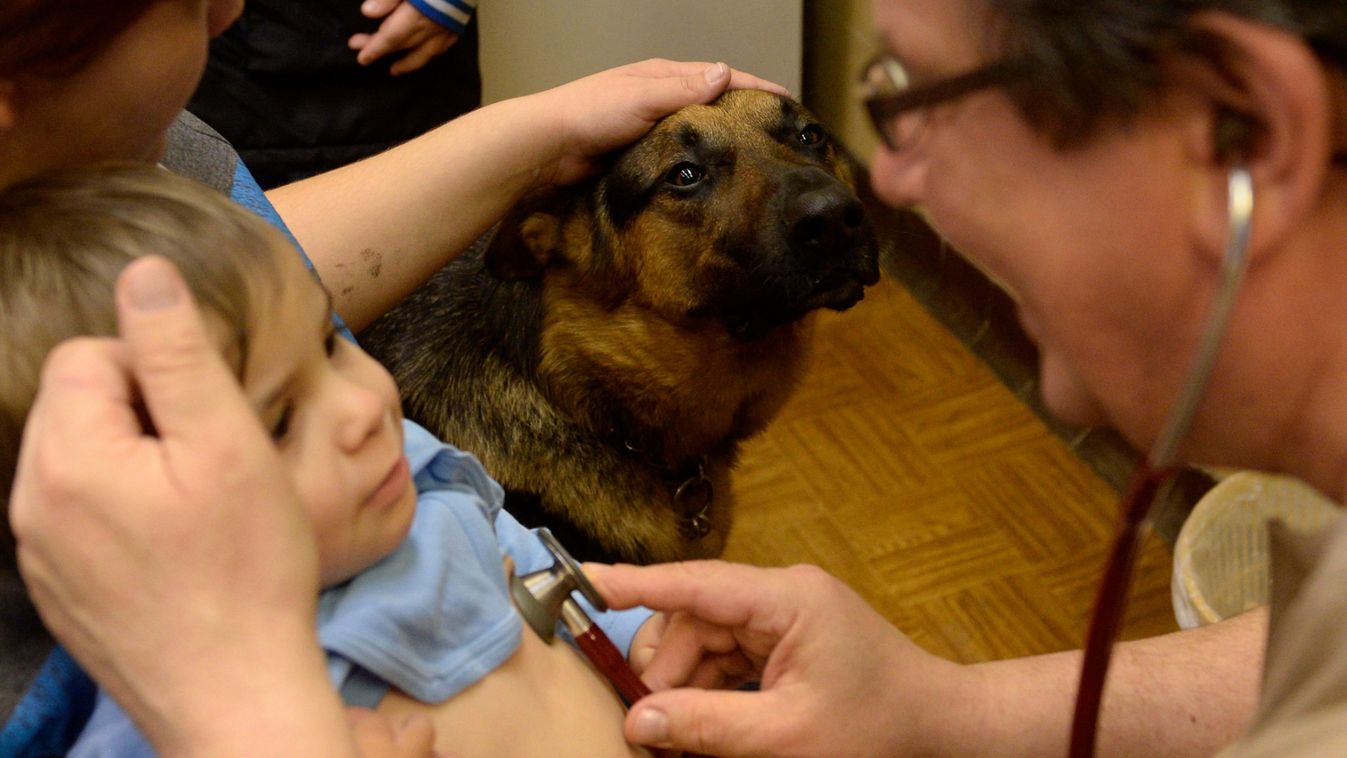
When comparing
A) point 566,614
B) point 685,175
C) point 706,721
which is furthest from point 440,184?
point 706,721

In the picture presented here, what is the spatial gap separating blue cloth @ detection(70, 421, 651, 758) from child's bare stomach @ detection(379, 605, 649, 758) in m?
0.01

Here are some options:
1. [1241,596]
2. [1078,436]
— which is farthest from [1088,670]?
[1078,436]

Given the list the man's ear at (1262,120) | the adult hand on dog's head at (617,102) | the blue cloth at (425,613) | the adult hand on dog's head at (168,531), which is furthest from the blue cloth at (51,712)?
the adult hand on dog's head at (617,102)

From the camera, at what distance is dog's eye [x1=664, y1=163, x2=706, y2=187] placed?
1719mm

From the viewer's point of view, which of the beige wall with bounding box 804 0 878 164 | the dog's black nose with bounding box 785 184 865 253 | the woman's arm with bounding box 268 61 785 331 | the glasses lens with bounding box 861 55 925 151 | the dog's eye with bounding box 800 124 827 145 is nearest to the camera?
the glasses lens with bounding box 861 55 925 151

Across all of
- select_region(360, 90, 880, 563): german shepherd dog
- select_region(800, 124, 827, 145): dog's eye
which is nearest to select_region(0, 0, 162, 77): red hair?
select_region(360, 90, 880, 563): german shepherd dog

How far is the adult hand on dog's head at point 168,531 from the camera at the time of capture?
59 cm

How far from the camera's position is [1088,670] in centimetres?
→ 74

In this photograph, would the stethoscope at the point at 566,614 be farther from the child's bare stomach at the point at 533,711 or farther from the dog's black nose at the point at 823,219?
the dog's black nose at the point at 823,219

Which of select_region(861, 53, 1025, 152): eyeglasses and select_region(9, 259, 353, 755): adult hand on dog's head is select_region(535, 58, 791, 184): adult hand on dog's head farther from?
select_region(9, 259, 353, 755): adult hand on dog's head

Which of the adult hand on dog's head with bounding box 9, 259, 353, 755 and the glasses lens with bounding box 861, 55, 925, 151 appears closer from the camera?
the adult hand on dog's head with bounding box 9, 259, 353, 755

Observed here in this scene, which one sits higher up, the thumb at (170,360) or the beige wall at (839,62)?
the thumb at (170,360)

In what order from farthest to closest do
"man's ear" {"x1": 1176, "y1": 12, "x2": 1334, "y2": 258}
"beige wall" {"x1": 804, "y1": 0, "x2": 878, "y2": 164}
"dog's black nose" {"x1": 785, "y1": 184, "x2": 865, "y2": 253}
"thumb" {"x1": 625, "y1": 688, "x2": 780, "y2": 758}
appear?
"beige wall" {"x1": 804, "y1": 0, "x2": 878, "y2": 164} < "dog's black nose" {"x1": 785, "y1": 184, "x2": 865, "y2": 253} < "thumb" {"x1": 625, "y1": 688, "x2": 780, "y2": 758} < "man's ear" {"x1": 1176, "y1": 12, "x2": 1334, "y2": 258}

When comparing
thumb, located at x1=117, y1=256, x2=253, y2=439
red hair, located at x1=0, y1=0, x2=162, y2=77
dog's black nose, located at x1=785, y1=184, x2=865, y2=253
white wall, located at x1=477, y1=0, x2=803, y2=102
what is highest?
red hair, located at x1=0, y1=0, x2=162, y2=77
